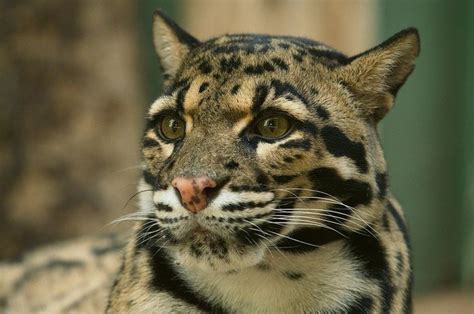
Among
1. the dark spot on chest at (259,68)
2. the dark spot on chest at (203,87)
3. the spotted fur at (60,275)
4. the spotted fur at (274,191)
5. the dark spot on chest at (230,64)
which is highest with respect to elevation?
the dark spot on chest at (230,64)

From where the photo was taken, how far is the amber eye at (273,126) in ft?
13.6

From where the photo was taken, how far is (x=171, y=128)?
438 cm

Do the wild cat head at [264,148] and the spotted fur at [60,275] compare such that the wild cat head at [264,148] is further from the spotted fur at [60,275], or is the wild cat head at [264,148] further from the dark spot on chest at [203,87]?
the spotted fur at [60,275]

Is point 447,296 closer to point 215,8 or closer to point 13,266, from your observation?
point 215,8

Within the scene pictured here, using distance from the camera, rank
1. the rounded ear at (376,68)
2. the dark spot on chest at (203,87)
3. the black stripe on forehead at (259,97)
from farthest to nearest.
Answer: the rounded ear at (376,68), the dark spot on chest at (203,87), the black stripe on forehead at (259,97)

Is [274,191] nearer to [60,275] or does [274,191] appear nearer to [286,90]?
[286,90]

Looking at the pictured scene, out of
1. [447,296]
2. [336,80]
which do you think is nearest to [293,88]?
[336,80]

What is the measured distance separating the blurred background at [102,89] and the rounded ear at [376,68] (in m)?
3.95

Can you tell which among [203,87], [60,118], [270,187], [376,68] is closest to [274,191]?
[270,187]

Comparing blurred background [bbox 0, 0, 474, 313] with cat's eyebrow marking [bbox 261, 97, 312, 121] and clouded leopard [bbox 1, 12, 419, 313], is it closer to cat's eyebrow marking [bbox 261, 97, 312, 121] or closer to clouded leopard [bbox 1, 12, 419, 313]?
clouded leopard [bbox 1, 12, 419, 313]

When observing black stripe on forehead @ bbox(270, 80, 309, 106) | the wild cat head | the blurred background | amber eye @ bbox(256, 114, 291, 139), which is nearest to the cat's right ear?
the wild cat head

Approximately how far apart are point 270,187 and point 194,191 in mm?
405

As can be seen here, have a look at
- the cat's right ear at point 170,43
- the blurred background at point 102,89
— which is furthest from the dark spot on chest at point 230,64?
the blurred background at point 102,89

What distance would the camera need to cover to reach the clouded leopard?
3.94m
